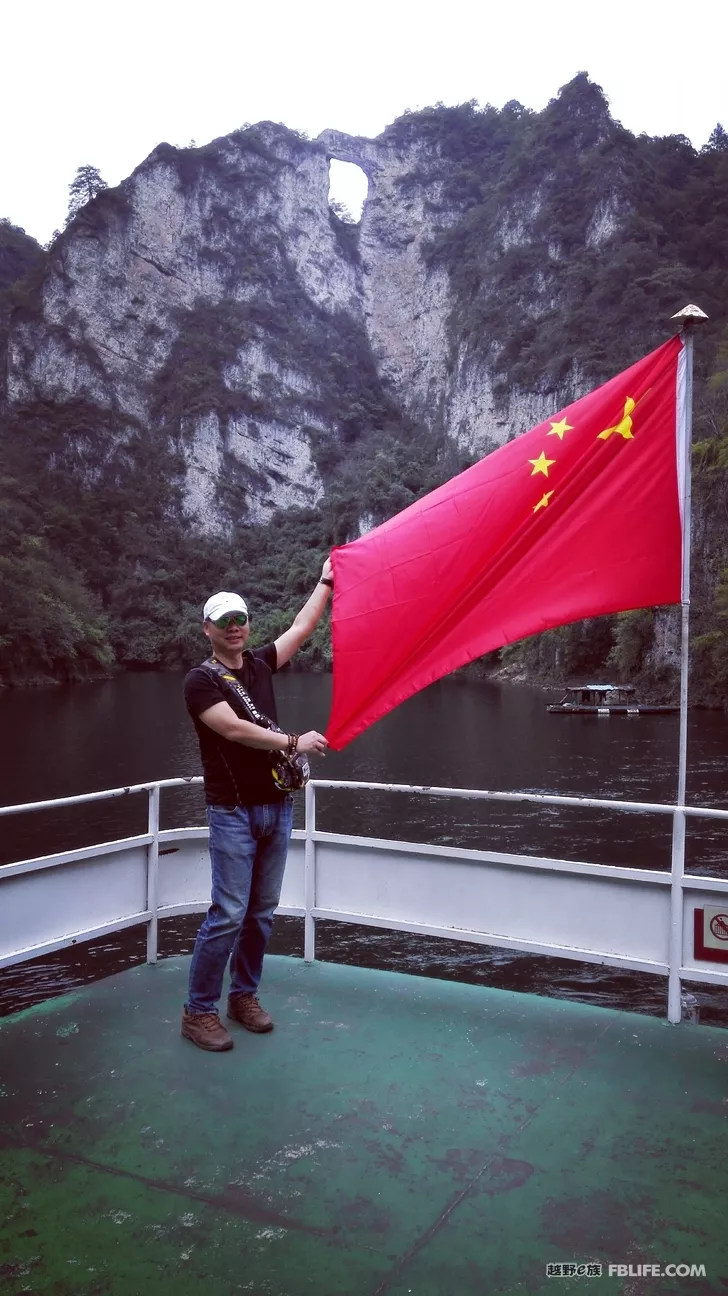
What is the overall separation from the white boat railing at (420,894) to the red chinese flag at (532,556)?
0.62 metres

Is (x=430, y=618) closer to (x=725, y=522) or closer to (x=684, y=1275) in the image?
(x=684, y=1275)

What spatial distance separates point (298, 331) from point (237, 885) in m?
130

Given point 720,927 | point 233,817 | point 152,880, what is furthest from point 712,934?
point 152,880

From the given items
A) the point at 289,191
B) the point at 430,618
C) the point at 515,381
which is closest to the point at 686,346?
the point at 430,618

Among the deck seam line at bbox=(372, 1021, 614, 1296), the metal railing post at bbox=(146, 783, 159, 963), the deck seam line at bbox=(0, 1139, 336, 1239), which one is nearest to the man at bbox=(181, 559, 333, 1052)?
the deck seam line at bbox=(0, 1139, 336, 1239)

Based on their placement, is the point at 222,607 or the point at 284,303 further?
the point at 284,303

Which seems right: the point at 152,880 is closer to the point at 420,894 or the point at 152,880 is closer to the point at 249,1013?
the point at 249,1013

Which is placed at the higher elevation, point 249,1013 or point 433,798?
point 249,1013

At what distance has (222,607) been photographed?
3.39 m

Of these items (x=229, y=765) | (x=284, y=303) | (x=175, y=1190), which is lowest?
(x=175, y=1190)
